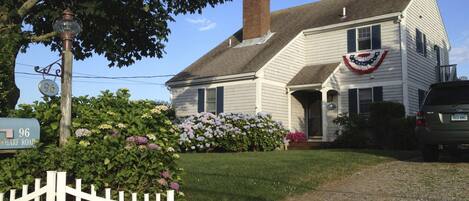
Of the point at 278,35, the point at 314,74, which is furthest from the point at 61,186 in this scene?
the point at 278,35

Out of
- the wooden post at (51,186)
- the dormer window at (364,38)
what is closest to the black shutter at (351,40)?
the dormer window at (364,38)

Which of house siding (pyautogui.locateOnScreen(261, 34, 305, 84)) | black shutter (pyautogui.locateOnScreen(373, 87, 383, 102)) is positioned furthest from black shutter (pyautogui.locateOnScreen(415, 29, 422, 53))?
house siding (pyautogui.locateOnScreen(261, 34, 305, 84))

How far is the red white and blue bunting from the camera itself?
20.2 metres

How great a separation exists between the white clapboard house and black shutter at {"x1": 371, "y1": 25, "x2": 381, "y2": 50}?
0.04m

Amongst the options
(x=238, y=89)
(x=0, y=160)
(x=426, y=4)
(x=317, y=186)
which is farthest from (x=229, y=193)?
(x=426, y=4)

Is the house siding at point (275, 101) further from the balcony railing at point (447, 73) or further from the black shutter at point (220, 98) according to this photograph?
the balcony railing at point (447, 73)

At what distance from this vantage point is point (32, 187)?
5.77m

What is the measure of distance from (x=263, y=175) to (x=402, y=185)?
240 centimetres

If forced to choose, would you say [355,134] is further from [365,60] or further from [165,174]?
[165,174]

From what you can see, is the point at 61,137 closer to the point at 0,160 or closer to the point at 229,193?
the point at 0,160

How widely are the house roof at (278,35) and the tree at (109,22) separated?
6.11m

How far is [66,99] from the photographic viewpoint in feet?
20.5

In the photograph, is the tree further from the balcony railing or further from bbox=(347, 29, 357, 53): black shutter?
the balcony railing

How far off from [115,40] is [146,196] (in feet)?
35.6
